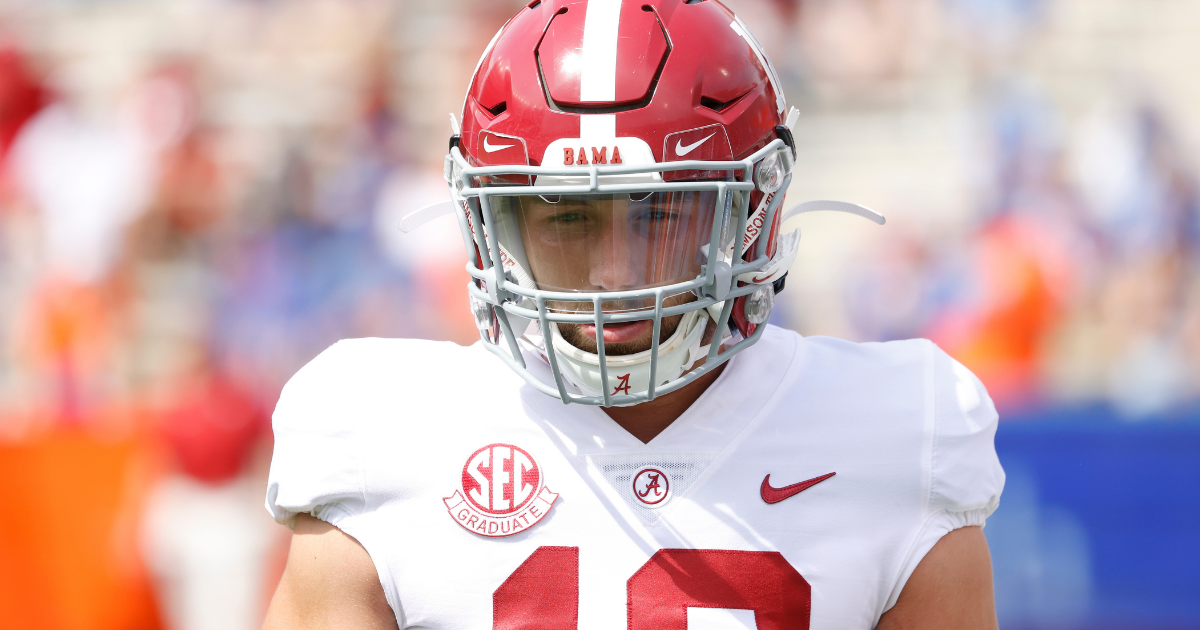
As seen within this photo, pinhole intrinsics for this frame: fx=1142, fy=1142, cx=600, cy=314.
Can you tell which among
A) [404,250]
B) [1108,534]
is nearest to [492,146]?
[1108,534]

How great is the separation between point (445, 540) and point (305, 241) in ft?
14.8

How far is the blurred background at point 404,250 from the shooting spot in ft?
12.8

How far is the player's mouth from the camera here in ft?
5.19

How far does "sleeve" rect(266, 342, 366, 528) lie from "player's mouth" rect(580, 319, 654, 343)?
372mm

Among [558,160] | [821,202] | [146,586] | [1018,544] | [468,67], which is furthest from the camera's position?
[468,67]

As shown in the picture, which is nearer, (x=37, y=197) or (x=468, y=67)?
(x=37, y=197)

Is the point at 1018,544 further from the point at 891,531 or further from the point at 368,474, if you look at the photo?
the point at 368,474

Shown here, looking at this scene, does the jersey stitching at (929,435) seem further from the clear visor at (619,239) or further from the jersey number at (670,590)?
the clear visor at (619,239)

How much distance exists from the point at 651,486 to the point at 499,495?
0.22 metres

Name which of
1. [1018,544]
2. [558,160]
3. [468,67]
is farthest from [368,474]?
[468,67]

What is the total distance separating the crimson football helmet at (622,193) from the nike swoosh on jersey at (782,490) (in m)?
0.20

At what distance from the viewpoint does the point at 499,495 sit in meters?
1.62

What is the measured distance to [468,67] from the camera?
690 centimetres

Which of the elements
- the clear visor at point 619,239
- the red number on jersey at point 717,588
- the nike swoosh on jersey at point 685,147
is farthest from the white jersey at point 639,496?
the nike swoosh on jersey at point 685,147
